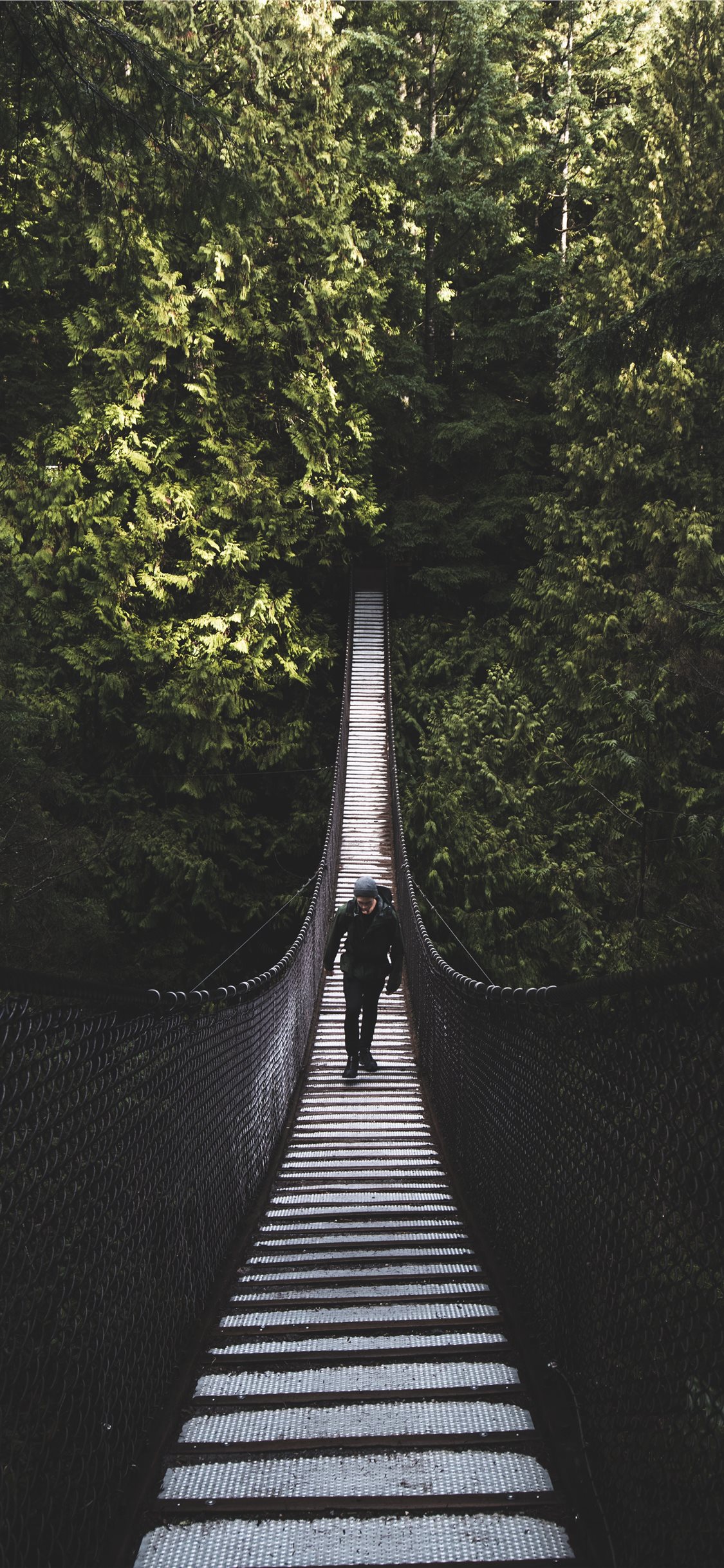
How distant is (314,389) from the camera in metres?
14.3

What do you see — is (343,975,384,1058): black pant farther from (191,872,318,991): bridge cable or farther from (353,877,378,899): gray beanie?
(191,872,318,991): bridge cable

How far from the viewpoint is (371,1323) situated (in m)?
2.41

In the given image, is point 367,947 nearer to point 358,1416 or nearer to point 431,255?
point 358,1416

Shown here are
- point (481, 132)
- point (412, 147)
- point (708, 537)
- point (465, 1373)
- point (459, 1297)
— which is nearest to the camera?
point (465, 1373)

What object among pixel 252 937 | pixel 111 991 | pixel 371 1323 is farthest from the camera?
pixel 252 937

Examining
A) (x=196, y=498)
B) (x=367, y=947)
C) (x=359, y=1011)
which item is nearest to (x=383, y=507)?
(x=196, y=498)

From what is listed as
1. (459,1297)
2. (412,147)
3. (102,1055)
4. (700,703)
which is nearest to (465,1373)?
(459,1297)

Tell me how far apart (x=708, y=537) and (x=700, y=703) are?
6.90 feet

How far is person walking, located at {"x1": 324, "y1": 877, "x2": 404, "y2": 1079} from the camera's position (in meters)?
5.15

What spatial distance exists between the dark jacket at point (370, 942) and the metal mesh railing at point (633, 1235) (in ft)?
7.76

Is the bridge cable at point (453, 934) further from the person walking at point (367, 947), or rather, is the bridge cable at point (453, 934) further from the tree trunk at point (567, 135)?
the tree trunk at point (567, 135)

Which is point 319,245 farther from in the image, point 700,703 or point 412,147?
point 700,703

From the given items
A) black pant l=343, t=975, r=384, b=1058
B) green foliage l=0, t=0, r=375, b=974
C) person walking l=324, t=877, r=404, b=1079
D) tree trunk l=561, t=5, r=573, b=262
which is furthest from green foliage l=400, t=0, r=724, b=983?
person walking l=324, t=877, r=404, b=1079

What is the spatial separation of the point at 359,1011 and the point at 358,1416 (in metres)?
3.83
